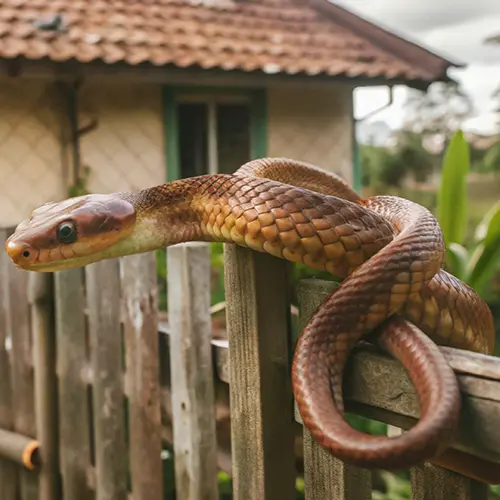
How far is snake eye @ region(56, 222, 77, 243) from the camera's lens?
5.29ft

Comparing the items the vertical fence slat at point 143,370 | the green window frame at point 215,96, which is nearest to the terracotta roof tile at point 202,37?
the green window frame at point 215,96

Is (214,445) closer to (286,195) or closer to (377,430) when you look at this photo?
(286,195)

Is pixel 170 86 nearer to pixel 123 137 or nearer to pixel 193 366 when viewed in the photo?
pixel 123 137

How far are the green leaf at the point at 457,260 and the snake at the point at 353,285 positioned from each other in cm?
294

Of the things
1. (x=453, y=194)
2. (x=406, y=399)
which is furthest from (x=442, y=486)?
(x=453, y=194)

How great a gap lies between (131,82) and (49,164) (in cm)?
130

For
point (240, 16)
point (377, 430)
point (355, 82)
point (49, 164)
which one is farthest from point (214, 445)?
point (240, 16)

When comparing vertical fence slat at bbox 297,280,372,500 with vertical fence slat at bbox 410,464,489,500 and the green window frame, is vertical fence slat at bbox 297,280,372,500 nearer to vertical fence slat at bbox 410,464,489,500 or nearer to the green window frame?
vertical fence slat at bbox 410,464,489,500

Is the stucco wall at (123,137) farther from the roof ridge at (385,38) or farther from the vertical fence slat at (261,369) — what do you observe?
the vertical fence slat at (261,369)

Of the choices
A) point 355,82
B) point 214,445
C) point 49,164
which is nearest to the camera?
point 214,445

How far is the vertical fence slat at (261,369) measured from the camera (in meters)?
1.51

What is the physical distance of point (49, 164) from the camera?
7703 mm

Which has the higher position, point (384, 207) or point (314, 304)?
point (384, 207)

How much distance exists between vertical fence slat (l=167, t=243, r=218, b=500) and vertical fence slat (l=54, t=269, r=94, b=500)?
904mm
